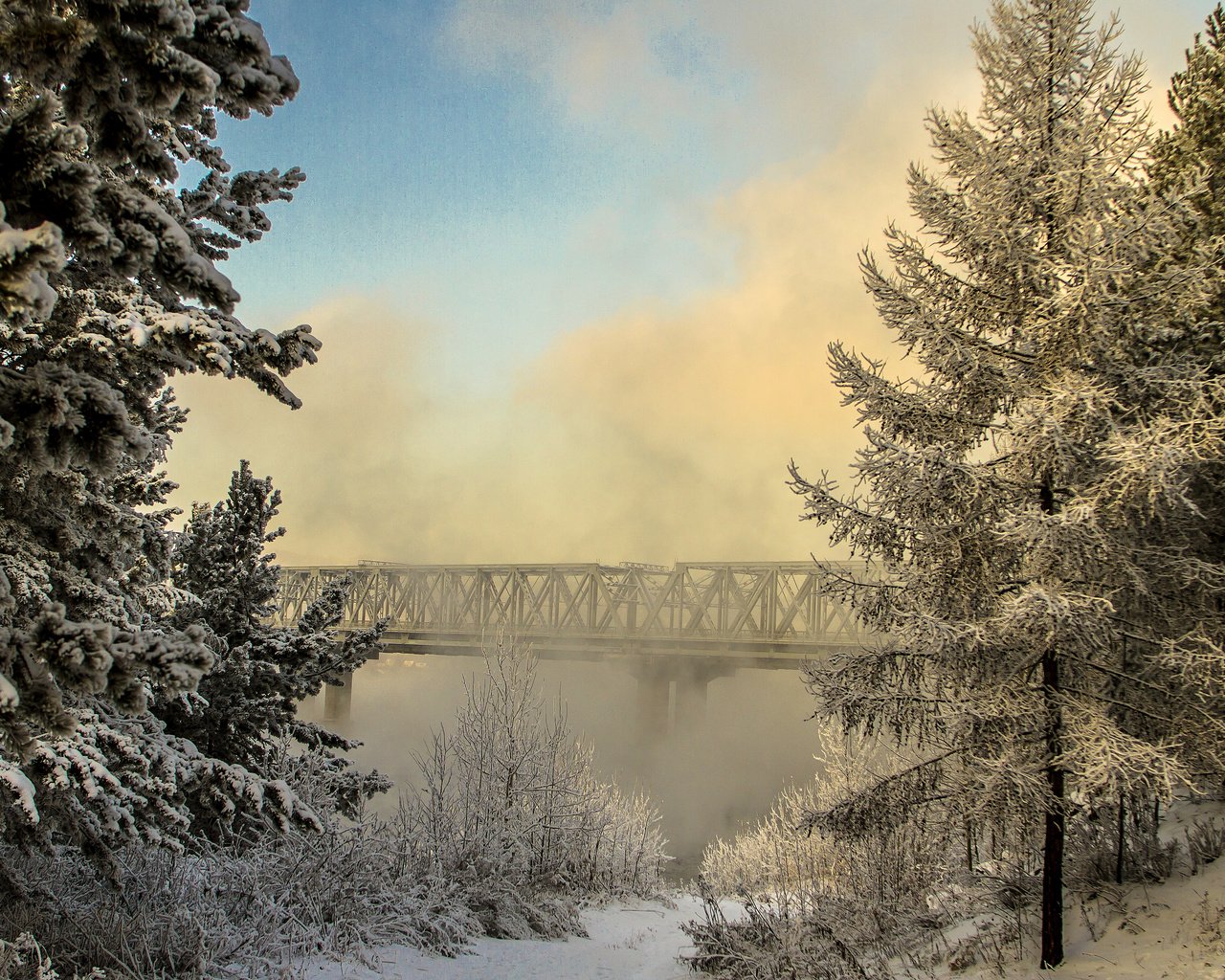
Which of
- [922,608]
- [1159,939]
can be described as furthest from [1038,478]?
[1159,939]

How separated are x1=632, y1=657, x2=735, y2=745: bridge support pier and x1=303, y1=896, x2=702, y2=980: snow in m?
25.6

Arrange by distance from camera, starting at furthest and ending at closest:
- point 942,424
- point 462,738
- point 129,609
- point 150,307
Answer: point 462,738, point 942,424, point 129,609, point 150,307

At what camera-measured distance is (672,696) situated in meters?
41.1

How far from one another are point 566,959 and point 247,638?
18.9 ft

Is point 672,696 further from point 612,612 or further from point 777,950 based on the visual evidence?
point 777,950

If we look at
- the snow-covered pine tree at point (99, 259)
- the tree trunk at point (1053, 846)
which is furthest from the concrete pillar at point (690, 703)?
the snow-covered pine tree at point (99, 259)

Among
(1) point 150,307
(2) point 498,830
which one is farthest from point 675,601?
(1) point 150,307

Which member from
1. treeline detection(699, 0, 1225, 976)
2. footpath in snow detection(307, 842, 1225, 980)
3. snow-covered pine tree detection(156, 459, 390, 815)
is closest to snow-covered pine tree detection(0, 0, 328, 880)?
snow-covered pine tree detection(156, 459, 390, 815)

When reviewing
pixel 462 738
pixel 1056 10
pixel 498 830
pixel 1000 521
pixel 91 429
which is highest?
pixel 1056 10

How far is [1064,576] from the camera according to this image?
834 cm

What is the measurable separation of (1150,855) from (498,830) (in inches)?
364

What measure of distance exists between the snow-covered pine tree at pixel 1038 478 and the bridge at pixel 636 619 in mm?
23955

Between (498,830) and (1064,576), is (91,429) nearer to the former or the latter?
(1064,576)

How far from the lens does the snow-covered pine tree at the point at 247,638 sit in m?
9.74
